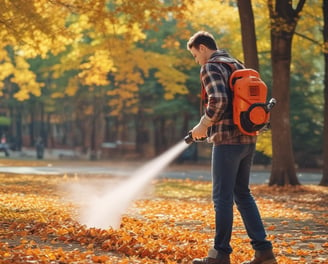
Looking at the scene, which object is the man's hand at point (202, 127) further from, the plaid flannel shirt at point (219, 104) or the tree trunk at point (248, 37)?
the tree trunk at point (248, 37)

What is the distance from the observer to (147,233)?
8305mm

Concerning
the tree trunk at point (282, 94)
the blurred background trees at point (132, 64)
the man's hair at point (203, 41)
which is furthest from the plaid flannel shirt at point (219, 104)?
the tree trunk at point (282, 94)

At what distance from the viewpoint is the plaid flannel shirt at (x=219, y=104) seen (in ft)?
19.5

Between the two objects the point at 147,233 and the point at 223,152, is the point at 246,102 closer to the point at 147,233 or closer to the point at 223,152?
the point at 223,152

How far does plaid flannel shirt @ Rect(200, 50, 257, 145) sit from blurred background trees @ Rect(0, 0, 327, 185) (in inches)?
313

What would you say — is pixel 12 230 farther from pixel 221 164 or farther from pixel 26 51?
pixel 26 51

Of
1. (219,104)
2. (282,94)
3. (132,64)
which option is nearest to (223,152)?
(219,104)

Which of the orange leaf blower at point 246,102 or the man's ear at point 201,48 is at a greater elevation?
the man's ear at point 201,48

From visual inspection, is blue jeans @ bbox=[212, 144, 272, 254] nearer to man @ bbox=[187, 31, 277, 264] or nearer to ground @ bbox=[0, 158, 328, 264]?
man @ bbox=[187, 31, 277, 264]

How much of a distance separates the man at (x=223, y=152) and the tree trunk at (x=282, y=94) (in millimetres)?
12564

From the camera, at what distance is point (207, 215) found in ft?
38.8

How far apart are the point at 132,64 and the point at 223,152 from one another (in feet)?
78.7

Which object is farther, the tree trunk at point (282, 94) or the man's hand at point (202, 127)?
the tree trunk at point (282, 94)

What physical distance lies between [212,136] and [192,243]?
2203 millimetres
